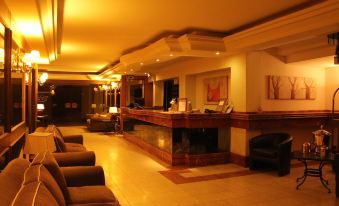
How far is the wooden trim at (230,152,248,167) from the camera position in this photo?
19.3 ft

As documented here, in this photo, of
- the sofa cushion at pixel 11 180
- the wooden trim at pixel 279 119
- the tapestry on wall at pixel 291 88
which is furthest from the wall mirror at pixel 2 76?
→ the tapestry on wall at pixel 291 88

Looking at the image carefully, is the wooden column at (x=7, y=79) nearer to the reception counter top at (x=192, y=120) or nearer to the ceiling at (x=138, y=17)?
the ceiling at (x=138, y=17)

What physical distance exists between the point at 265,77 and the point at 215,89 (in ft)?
5.61

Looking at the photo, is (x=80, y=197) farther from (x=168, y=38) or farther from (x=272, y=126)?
(x=272, y=126)

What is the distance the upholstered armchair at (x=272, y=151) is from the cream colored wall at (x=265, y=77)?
67 cm

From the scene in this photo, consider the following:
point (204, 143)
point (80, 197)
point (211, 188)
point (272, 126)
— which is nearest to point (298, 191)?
point (211, 188)

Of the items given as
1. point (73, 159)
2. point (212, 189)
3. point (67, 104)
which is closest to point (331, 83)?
point (212, 189)

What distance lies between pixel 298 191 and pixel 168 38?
360cm

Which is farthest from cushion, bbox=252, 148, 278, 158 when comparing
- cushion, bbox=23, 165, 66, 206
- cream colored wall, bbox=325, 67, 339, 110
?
cushion, bbox=23, 165, 66, 206

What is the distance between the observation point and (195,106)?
28.4ft

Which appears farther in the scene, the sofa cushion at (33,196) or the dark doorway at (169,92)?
the dark doorway at (169,92)

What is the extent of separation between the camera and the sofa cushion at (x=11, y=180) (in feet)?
5.11

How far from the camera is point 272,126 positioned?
603cm

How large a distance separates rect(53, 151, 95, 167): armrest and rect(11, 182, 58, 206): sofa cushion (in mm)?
1901
